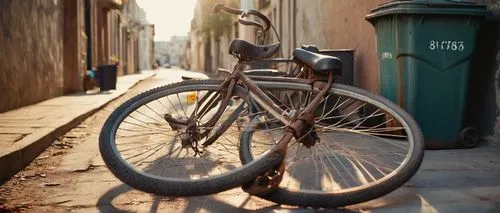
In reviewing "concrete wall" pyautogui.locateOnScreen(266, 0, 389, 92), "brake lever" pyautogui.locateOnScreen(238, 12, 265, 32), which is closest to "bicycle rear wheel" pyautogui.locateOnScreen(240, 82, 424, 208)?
"brake lever" pyautogui.locateOnScreen(238, 12, 265, 32)

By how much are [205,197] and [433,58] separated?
2.47 metres

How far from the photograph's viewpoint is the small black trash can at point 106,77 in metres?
12.1

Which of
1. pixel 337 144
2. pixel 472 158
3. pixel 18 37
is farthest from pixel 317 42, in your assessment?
pixel 337 144

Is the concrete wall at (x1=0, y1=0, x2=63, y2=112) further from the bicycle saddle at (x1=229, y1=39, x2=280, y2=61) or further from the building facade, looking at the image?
the bicycle saddle at (x1=229, y1=39, x2=280, y2=61)

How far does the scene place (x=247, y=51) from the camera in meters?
2.62

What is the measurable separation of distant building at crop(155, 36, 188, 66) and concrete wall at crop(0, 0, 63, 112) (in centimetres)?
12734

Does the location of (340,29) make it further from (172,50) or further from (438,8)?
(172,50)

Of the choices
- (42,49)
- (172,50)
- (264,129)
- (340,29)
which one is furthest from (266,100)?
(172,50)

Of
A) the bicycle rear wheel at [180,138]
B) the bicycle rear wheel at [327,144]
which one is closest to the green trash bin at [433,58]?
the bicycle rear wheel at [327,144]

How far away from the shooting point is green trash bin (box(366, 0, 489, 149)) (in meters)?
4.07

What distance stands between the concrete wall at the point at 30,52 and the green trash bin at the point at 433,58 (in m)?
4.91

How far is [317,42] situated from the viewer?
9164 mm

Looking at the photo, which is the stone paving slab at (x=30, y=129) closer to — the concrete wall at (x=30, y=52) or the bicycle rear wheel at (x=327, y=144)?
the concrete wall at (x=30, y=52)

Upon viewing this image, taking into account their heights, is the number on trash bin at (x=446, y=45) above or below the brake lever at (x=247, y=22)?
below
